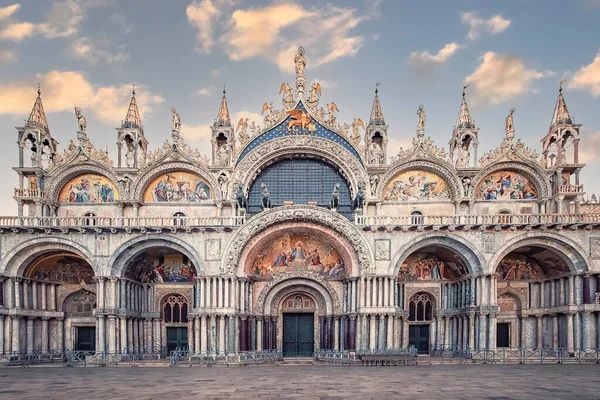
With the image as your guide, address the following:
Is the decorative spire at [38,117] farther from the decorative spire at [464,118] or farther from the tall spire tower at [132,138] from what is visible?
the decorative spire at [464,118]

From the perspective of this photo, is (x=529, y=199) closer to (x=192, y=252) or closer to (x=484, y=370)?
(x=484, y=370)

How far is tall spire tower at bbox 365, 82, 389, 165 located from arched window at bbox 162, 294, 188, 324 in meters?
18.0

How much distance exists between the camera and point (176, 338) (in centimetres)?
3294

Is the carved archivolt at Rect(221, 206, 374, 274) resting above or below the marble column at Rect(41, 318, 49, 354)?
above

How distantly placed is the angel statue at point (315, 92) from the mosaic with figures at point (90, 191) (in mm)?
16600

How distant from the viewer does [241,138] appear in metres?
32.7

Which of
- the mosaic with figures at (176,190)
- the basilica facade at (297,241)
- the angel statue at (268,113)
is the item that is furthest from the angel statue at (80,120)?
the angel statue at (268,113)

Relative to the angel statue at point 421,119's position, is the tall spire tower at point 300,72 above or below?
above

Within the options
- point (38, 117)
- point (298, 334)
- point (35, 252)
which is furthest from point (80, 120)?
point (298, 334)

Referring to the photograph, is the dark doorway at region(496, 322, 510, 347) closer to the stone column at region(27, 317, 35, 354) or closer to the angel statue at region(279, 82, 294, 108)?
the angel statue at region(279, 82, 294, 108)

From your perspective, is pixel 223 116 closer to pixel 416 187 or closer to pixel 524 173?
pixel 416 187

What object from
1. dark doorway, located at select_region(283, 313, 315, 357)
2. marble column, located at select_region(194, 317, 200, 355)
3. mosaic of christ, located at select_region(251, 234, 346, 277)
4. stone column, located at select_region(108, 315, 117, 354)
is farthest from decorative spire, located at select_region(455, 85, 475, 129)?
stone column, located at select_region(108, 315, 117, 354)

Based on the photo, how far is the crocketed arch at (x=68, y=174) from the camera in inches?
1267

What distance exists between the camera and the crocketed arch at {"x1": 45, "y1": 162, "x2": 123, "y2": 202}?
3219 centimetres
